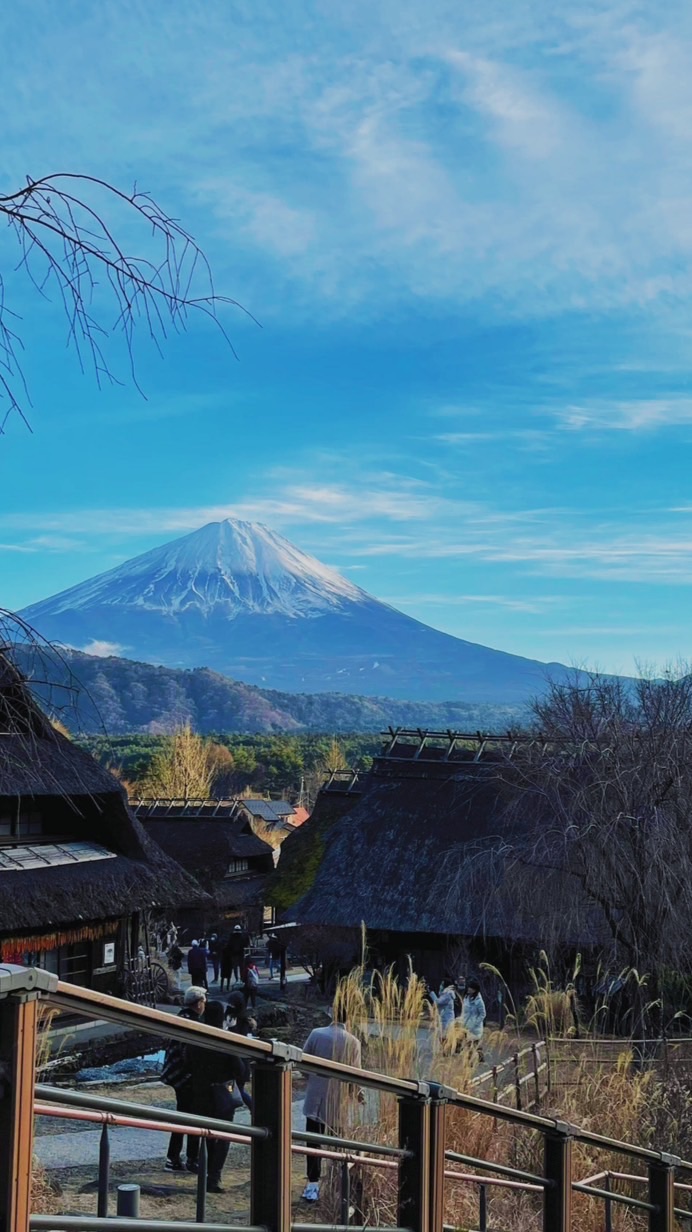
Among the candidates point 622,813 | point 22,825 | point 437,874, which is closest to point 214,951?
point 437,874

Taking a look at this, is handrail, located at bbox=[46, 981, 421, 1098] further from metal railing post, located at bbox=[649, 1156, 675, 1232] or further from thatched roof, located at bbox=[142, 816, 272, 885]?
thatched roof, located at bbox=[142, 816, 272, 885]

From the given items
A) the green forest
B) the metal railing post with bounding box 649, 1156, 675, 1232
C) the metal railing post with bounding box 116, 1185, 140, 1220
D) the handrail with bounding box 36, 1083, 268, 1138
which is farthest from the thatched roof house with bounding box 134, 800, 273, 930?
the handrail with bounding box 36, 1083, 268, 1138

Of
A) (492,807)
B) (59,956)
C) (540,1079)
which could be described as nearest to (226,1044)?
(540,1079)

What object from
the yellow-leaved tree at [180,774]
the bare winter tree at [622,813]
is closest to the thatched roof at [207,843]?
the bare winter tree at [622,813]

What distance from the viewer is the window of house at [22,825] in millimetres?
18422

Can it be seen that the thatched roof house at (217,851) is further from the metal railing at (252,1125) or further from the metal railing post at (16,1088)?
the metal railing post at (16,1088)

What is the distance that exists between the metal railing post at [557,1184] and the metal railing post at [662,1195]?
3.66 ft

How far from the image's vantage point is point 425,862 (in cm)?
2295

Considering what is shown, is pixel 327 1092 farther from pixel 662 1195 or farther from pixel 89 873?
pixel 89 873

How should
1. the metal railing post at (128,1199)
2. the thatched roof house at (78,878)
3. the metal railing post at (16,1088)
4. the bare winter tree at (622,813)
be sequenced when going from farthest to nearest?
the thatched roof house at (78,878) → the bare winter tree at (622,813) → the metal railing post at (128,1199) → the metal railing post at (16,1088)

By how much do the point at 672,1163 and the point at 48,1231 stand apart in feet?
13.7

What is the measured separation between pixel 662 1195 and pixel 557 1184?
4.16 feet

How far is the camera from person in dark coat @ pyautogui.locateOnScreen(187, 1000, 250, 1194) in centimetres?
707

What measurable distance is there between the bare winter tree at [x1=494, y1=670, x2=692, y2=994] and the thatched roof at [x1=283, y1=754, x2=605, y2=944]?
4.07ft
